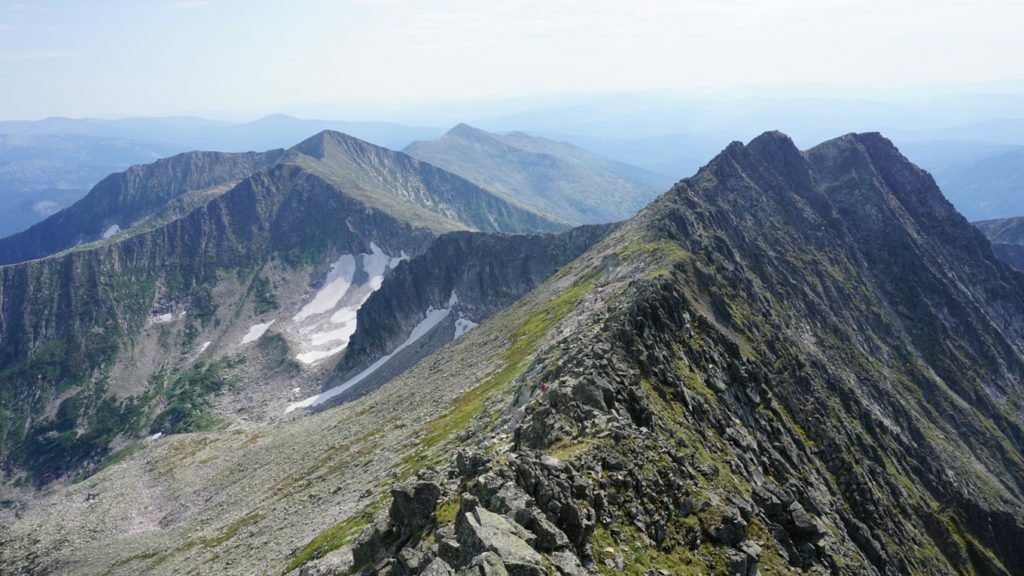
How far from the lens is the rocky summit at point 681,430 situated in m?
27.9

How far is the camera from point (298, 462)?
95.1 metres

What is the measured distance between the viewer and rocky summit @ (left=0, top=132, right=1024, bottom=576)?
27859 mm

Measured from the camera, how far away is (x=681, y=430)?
133ft

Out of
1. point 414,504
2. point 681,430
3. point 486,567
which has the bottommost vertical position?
point 681,430

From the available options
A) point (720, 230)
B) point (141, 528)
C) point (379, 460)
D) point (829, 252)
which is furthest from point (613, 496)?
point (829, 252)

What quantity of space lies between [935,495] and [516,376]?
223ft

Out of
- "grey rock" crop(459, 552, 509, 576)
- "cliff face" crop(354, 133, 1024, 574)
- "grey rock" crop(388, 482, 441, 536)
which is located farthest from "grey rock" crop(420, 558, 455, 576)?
"grey rock" crop(388, 482, 441, 536)

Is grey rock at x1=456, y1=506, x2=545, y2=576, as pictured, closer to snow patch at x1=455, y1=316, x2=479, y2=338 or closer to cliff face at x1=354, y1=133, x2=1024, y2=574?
cliff face at x1=354, y1=133, x2=1024, y2=574

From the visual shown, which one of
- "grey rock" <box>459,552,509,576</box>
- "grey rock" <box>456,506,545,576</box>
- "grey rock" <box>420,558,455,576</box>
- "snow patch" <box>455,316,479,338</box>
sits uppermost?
"grey rock" <box>459,552,509,576</box>

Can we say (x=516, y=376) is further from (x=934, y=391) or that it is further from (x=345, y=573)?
(x=934, y=391)

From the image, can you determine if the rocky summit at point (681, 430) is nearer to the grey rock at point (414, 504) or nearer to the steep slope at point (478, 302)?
the grey rock at point (414, 504)

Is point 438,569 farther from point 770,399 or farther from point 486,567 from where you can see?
point 770,399

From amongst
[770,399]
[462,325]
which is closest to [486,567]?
[770,399]

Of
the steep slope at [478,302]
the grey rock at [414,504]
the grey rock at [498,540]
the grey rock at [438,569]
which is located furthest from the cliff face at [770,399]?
the steep slope at [478,302]
